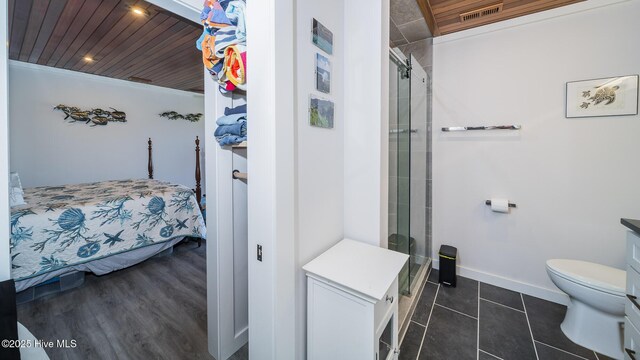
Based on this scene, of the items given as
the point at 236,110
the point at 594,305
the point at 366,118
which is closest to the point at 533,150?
the point at 594,305

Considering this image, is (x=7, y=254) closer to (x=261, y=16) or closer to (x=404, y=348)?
(x=261, y=16)

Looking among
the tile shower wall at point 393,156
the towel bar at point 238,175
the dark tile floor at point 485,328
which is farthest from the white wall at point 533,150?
the towel bar at point 238,175

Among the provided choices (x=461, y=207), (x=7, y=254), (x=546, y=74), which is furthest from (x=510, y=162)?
(x=7, y=254)

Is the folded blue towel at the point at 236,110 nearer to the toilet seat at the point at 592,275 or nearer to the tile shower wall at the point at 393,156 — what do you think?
the tile shower wall at the point at 393,156

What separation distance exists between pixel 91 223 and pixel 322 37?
2.76 m

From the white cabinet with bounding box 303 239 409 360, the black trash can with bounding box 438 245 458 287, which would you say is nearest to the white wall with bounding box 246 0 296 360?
the white cabinet with bounding box 303 239 409 360

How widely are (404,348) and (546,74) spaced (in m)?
2.42

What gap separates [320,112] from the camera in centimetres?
116

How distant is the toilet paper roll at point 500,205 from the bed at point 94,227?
329 centimetres

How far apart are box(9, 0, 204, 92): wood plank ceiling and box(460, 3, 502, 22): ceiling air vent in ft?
7.34

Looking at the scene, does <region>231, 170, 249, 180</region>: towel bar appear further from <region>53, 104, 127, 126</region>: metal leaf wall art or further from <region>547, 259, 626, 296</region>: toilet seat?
<region>53, 104, 127, 126</region>: metal leaf wall art

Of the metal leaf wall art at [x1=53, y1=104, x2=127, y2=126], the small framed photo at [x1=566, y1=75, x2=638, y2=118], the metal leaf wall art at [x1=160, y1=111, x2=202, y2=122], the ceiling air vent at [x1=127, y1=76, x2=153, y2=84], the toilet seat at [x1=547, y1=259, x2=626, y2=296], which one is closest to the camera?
the toilet seat at [x1=547, y1=259, x2=626, y2=296]

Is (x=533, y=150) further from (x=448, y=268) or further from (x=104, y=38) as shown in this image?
(x=104, y=38)

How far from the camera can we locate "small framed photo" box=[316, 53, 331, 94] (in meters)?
1.14
